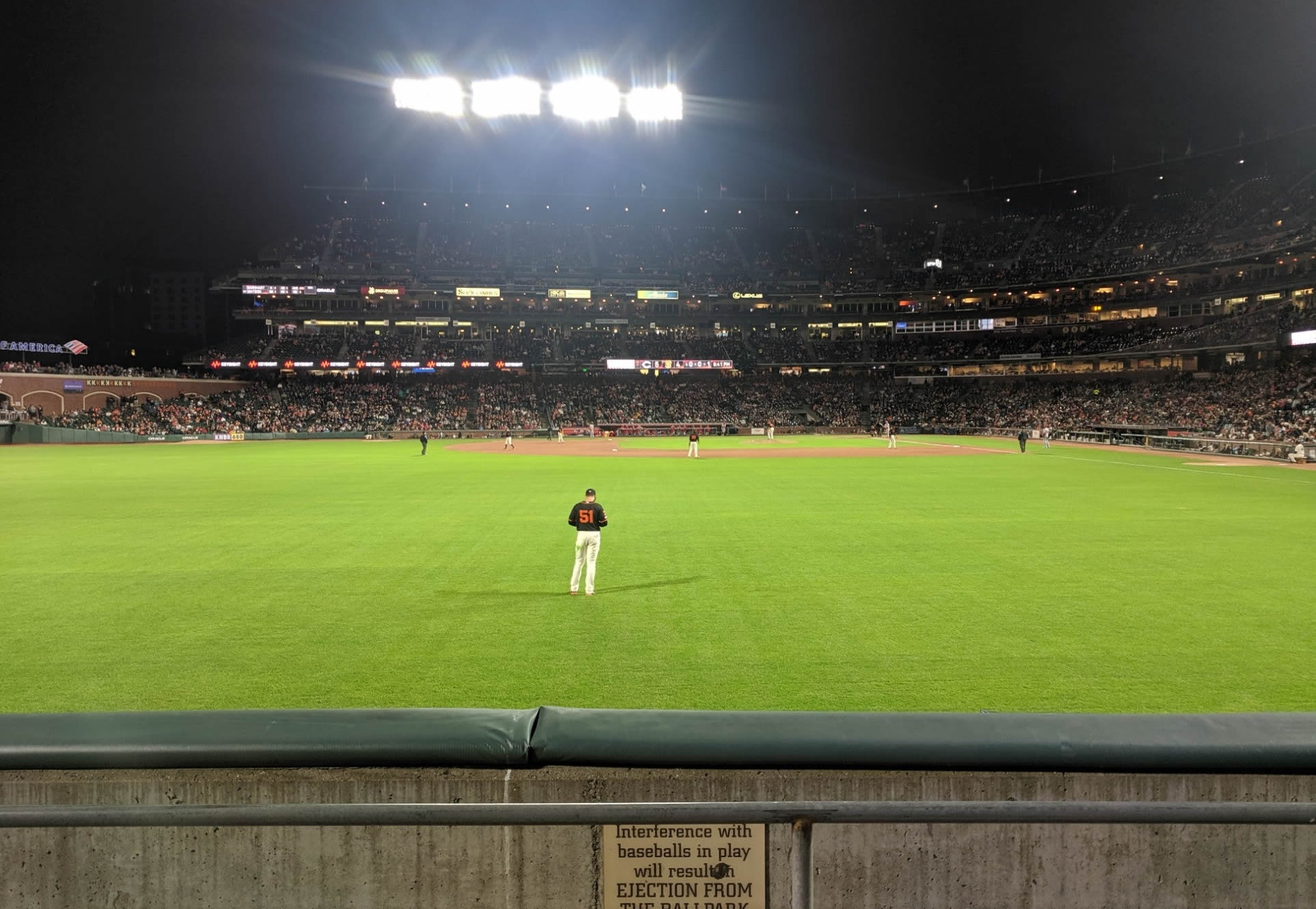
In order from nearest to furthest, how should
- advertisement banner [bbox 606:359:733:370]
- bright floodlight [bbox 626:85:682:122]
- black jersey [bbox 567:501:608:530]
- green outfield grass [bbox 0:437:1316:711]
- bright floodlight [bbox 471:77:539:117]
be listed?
green outfield grass [bbox 0:437:1316:711] → black jersey [bbox 567:501:608:530] → bright floodlight [bbox 471:77:539:117] → bright floodlight [bbox 626:85:682:122] → advertisement banner [bbox 606:359:733:370]

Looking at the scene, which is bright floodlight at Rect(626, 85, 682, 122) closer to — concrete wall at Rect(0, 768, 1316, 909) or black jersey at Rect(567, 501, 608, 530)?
black jersey at Rect(567, 501, 608, 530)

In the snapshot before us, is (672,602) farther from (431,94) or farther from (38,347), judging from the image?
(38,347)

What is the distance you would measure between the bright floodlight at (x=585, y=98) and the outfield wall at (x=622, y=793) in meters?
44.3

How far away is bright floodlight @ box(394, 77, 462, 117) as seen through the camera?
4184cm

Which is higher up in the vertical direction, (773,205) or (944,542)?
(773,205)

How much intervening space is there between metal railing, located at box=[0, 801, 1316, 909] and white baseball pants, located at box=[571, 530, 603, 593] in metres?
8.29

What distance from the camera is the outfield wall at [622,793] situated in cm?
310

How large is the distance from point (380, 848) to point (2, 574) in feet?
43.1

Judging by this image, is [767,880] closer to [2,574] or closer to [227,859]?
[227,859]

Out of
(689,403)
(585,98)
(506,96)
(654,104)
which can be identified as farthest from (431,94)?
(689,403)

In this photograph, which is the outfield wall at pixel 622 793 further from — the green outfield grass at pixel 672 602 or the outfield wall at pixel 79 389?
the outfield wall at pixel 79 389

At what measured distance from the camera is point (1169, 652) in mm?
7984

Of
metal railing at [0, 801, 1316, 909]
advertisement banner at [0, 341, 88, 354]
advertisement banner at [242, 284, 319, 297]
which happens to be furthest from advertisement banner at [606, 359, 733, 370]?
metal railing at [0, 801, 1316, 909]

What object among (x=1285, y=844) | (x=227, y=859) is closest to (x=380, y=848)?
(x=227, y=859)
